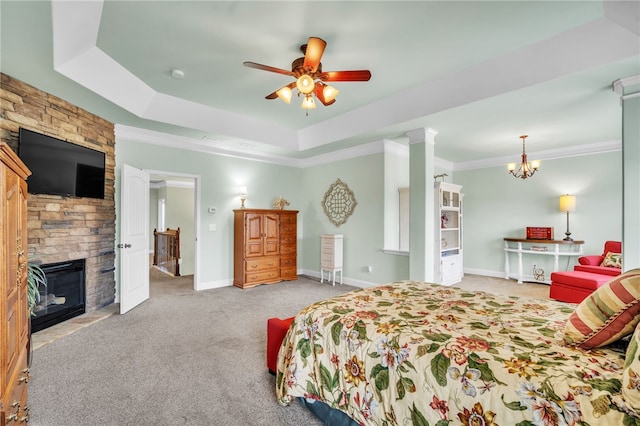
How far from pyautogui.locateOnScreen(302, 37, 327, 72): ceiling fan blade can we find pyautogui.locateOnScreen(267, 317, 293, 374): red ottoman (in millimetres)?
2074

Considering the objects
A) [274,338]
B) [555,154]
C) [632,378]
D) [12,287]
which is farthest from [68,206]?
[555,154]

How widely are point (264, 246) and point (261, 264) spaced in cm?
33

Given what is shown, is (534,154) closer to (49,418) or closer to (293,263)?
(293,263)

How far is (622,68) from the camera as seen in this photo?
8.70 ft

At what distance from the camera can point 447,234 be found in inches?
218

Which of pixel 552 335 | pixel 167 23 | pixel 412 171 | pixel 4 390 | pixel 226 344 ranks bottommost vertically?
pixel 226 344

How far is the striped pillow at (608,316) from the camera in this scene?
1.20 meters

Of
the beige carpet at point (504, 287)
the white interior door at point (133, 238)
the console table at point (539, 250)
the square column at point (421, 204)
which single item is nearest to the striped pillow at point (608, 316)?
the square column at point (421, 204)

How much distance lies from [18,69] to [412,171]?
4.53 meters

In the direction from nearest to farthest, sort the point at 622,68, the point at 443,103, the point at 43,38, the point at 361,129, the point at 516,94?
1. the point at 43,38
2. the point at 622,68
3. the point at 516,94
4. the point at 443,103
5. the point at 361,129

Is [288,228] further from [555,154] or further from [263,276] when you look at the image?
[555,154]

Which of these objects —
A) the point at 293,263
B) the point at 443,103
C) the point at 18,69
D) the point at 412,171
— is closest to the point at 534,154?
the point at 412,171

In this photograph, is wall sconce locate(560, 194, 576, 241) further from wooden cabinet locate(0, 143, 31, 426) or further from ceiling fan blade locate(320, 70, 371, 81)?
wooden cabinet locate(0, 143, 31, 426)

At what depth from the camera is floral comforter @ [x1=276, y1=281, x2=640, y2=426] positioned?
1.04 metres
